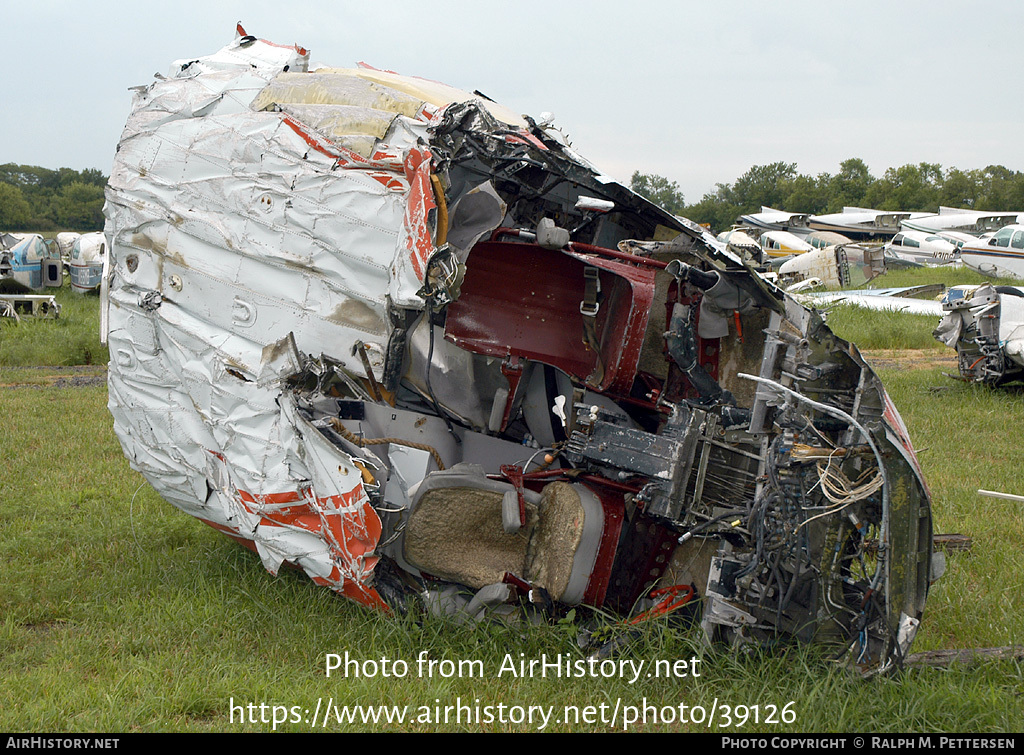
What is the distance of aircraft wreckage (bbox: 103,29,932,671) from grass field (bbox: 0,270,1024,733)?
0.62 ft

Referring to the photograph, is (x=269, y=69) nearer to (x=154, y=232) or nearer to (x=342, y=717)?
(x=154, y=232)

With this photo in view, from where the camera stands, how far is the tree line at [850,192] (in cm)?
5409

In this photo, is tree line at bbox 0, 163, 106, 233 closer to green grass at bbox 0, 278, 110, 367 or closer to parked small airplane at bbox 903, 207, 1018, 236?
green grass at bbox 0, 278, 110, 367

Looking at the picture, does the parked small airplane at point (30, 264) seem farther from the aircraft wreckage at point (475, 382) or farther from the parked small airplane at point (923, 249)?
the parked small airplane at point (923, 249)

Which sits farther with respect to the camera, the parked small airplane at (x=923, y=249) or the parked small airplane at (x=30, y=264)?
the parked small airplane at (x=923, y=249)

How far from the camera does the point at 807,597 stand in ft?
11.3

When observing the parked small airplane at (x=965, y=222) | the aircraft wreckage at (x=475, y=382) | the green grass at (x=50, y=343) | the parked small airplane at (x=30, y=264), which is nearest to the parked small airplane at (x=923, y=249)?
the parked small airplane at (x=965, y=222)

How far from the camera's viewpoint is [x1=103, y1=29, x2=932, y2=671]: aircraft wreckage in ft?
11.2

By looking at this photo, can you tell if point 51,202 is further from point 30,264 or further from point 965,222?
point 965,222

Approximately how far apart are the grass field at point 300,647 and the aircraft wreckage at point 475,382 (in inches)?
7.4

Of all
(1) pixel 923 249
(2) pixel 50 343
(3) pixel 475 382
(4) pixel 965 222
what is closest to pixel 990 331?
(3) pixel 475 382

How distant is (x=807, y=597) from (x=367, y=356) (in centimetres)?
225

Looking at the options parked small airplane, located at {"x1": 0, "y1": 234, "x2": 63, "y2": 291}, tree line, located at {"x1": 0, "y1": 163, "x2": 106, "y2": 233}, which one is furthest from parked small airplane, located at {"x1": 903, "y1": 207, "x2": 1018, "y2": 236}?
tree line, located at {"x1": 0, "y1": 163, "x2": 106, "y2": 233}
